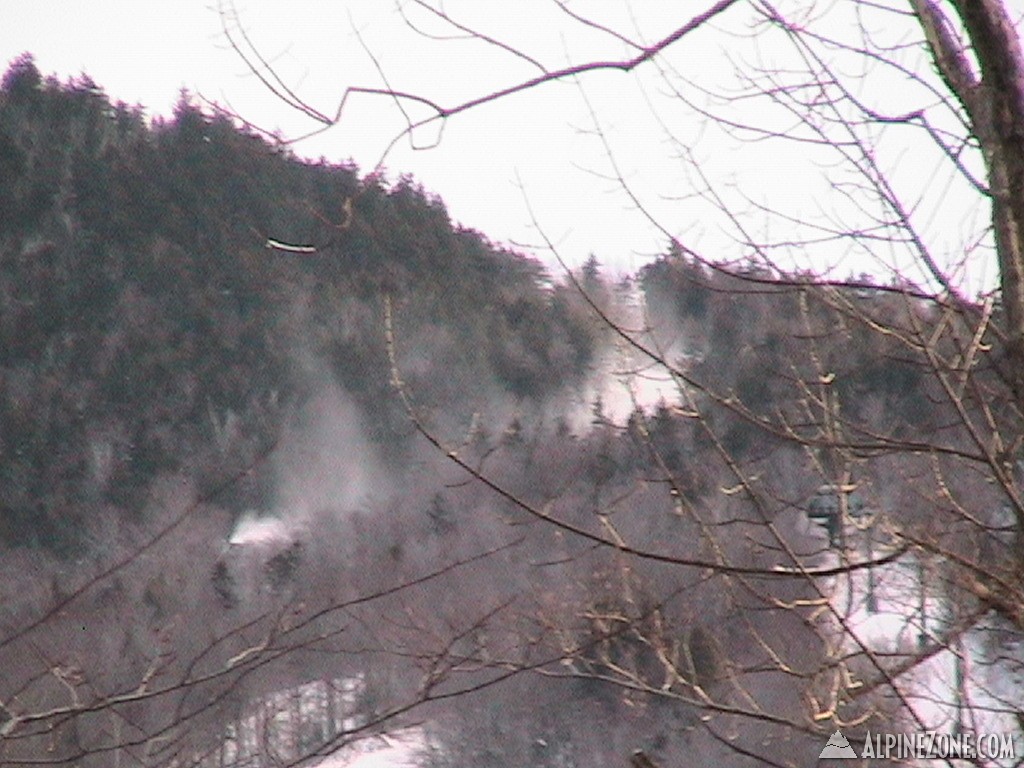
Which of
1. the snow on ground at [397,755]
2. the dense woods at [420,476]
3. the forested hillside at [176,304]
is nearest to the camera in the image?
the dense woods at [420,476]

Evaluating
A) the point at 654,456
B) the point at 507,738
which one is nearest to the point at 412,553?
the point at 507,738

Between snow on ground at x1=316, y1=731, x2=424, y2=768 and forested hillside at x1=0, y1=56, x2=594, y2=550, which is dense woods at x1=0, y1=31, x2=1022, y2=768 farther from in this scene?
snow on ground at x1=316, y1=731, x2=424, y2=768

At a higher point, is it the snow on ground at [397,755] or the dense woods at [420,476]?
the dense woods at [420,476]

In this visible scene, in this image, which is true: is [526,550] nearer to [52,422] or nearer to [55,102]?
[52,422]

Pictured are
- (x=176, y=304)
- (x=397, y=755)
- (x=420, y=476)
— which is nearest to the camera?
(x=397, y=755)

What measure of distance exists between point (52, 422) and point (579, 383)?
275 inches

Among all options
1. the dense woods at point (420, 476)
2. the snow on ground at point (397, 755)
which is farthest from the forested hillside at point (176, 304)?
the snow on ground at point (397, 755)

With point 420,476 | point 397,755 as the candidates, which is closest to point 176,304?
point 420,476

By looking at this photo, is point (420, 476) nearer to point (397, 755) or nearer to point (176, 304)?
point (397, 755)

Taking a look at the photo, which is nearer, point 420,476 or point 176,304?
point 420,476

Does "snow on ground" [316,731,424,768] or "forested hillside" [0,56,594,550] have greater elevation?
"forested hillside" [0,56,594,550]

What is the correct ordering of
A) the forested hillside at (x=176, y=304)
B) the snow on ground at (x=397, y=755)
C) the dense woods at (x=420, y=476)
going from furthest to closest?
the forested hillside at (x=176, y=304) < the snow on ground at (x=397, y=755) < the dense woods at (x=420, y=476)

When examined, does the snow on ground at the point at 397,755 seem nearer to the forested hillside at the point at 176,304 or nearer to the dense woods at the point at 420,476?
the dense woods at the point at 420,476

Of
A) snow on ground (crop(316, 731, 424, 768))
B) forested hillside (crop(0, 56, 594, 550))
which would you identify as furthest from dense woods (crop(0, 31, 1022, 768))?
snow on ground (crop(316, 731, 424, 768))
